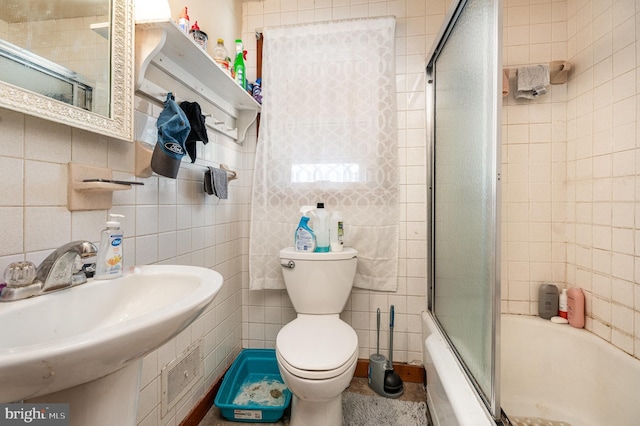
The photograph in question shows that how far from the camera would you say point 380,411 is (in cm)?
140

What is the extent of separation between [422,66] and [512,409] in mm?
1786

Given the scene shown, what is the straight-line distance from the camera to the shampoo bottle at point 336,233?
5.00 ft

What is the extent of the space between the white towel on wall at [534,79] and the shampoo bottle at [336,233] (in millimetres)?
1132

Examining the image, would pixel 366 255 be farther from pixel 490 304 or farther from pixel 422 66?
pixel 422 66

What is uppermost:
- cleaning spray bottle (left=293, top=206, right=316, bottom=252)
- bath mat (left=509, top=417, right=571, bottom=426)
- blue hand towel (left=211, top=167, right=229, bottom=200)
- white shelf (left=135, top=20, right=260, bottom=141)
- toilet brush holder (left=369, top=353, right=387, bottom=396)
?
white shelf (left=135, top=20, right=260, bottom=141)

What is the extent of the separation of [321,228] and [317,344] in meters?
0.58

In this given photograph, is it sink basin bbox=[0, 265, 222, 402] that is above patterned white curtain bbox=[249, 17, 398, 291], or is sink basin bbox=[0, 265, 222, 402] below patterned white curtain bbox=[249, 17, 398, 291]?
below

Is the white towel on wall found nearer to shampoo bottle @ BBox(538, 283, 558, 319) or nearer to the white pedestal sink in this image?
shampoo bottle @ BBox(538, 283, 558, 319)

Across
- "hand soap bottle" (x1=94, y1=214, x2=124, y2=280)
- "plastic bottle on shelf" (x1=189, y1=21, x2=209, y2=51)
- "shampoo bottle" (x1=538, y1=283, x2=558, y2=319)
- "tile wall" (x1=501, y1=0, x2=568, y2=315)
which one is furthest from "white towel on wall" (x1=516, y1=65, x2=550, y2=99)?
"hand soap bottle" (x1=94, y1=214, x2=124, y2=280)

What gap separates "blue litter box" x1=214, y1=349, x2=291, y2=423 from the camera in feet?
4.28

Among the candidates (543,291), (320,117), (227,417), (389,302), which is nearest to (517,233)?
(543,291)

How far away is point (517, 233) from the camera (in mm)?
1531

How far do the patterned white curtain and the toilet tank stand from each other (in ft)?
0.62

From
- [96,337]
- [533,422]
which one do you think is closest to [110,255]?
[96,337]
